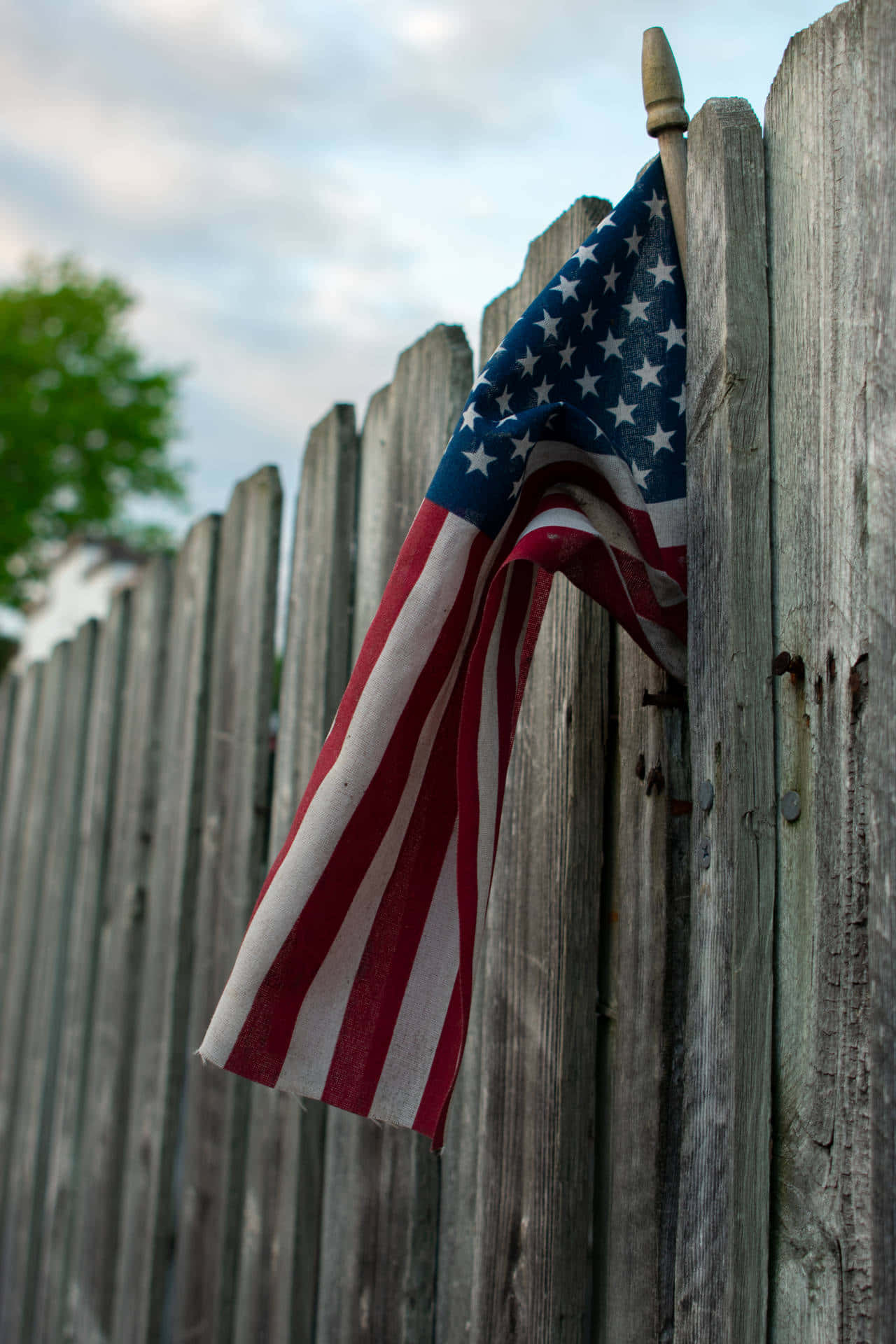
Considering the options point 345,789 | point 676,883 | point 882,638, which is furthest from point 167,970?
point 882,638

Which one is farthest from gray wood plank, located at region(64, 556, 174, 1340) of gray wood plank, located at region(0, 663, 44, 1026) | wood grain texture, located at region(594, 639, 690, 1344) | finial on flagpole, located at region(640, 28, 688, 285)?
finial on flagpole, located at region(640, 28, 688, 285)

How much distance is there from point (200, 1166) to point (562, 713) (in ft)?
5.46

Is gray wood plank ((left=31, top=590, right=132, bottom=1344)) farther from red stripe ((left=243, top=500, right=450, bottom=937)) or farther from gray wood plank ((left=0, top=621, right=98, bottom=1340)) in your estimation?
red stripe ((left=243, top=500, right=450, bottom=937))

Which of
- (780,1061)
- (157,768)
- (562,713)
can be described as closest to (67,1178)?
(157,768)

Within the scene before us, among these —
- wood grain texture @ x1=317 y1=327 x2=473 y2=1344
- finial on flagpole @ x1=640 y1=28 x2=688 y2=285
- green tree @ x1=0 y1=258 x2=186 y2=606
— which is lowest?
wood grain texture @ x1=317 y1=327 x2=473 y2=1344

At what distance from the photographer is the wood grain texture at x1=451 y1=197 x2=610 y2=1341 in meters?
1.56

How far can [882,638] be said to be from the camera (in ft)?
3.68

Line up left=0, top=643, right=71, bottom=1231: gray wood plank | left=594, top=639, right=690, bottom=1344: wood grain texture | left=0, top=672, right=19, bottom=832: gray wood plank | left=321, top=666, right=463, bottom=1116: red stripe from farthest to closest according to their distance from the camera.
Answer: left=0, top=672, right=19, bottom=832: gray wood plank < left=0, top=643, right=71, bottom=1231: gray wood plank < left=321, top=666, right=463, bottom=1116: red stripe < left=594, top=639, right=690, bottom=1344: wood grain texture

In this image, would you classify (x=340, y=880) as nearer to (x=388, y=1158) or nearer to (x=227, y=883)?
(x=388, y=1158)

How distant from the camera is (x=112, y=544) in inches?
741

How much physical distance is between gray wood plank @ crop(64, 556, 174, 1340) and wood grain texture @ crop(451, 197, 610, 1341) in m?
1.63

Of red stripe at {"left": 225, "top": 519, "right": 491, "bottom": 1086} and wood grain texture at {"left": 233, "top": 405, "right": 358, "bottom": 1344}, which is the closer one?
red stripe at {"left": 225, "top": 519, "right": 491, "bottom": 1086}

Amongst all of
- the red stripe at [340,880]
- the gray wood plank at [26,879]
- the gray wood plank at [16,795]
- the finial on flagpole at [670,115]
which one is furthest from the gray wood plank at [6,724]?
the finial on flagpole at [670,115]

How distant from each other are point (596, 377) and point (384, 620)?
1.41 ft
